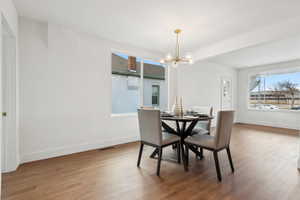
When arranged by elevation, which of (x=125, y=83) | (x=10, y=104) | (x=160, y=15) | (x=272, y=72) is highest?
(x=160, y=15)

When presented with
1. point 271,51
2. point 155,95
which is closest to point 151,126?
point 155,95

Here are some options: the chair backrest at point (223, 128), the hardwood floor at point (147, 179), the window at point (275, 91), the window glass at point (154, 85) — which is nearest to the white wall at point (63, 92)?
the hardwood floor at point (147, 179)

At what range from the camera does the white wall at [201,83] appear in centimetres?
482

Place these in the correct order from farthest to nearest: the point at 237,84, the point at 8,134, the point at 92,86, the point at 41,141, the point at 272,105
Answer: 1. the point at 237,84
2. the point at 272,105
3. the point at 92,86
4. the point at 41,141
5. the point at 8,134

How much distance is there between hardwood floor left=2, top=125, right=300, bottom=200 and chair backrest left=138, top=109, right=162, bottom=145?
1.57 ft

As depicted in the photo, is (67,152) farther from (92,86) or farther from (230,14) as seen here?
(230,14)

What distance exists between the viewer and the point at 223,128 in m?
2.08

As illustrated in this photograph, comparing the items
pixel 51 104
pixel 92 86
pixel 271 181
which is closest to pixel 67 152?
pixel 51 104

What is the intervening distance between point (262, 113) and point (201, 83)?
122 inches

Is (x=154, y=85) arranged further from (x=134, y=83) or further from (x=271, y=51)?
(x=271, y=51)

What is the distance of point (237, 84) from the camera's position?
6.82 m

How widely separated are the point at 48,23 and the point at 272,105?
7.62 meters

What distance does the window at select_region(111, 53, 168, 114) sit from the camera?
3.79 metres

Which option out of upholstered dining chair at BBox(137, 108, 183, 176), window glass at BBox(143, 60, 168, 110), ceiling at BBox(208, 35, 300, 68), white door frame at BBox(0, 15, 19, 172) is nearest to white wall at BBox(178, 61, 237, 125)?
window glass at BBox(143, 60, 168, 110)
